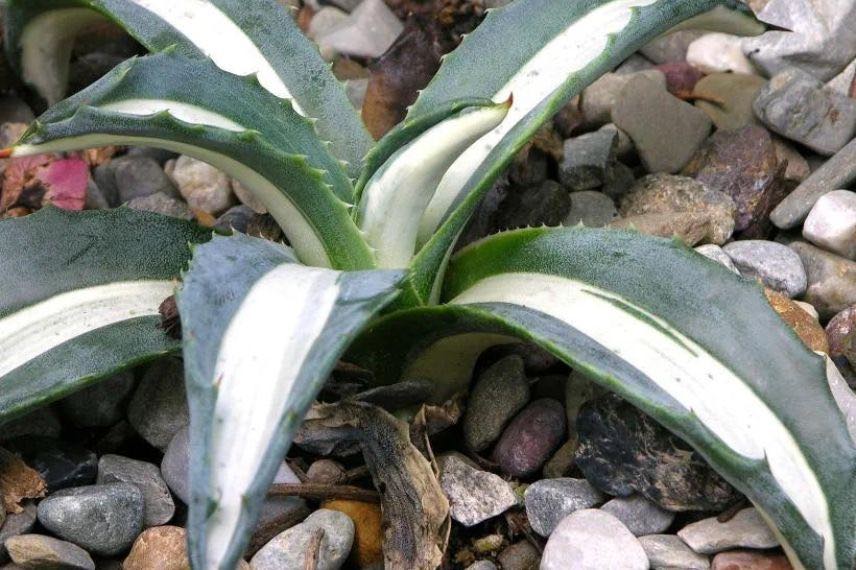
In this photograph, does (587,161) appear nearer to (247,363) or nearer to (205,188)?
(205,188)

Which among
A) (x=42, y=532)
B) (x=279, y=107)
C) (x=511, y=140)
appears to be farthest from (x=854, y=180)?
(x=42, y=532)

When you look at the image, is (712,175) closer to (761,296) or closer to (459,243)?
(459,243)

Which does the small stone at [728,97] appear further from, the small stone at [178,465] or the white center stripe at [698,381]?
the small stone at [178,465]

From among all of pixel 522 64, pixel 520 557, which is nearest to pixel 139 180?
pixel 522 64

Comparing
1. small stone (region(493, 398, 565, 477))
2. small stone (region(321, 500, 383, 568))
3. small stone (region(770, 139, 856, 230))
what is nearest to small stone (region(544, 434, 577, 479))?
small stone (region(493, 398, 565, 477))

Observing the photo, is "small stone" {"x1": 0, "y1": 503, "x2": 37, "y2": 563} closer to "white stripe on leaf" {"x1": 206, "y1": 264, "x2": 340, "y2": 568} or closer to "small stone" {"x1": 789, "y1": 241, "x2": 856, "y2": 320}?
"white stripe on leaf" {"x1": 206, "y1": 264, "x2": 340, "y2": 568}
